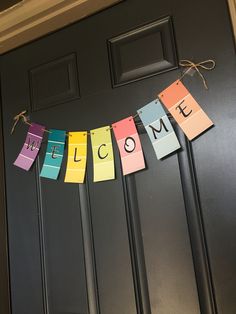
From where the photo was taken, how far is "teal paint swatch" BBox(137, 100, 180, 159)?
90 cm

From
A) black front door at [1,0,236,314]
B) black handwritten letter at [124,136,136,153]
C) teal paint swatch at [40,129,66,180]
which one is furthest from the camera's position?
teal paint swatch at [40,129,66,180]

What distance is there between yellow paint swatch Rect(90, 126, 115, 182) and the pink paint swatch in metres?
0.04

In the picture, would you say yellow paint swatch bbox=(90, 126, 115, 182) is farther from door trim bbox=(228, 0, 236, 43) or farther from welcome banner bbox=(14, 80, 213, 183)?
door trim bbox=(228, 0, 236, 43)

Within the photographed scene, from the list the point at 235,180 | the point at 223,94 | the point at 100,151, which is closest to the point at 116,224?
the point at 100,151

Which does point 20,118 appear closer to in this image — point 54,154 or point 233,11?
point 54,154

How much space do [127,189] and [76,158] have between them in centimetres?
19

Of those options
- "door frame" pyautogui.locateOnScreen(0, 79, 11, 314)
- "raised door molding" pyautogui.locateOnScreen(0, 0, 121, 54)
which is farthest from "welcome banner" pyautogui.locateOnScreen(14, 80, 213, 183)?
"raised door molding" pyautogui.locateOnScreen(0, 0, 121, 54)

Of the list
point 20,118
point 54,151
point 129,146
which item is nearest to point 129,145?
point 129,146

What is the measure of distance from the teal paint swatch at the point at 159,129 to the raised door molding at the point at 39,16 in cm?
37

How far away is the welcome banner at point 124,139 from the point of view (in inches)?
34.7

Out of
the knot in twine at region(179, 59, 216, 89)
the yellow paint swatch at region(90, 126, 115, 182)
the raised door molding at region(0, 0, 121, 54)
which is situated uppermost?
the raised door molding at region(0, 0, 121, 54)

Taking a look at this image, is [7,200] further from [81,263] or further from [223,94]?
[223,94]

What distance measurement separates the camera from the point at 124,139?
3.16ft

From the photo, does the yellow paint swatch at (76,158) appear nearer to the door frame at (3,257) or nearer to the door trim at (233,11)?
the door frame at (3,257)
